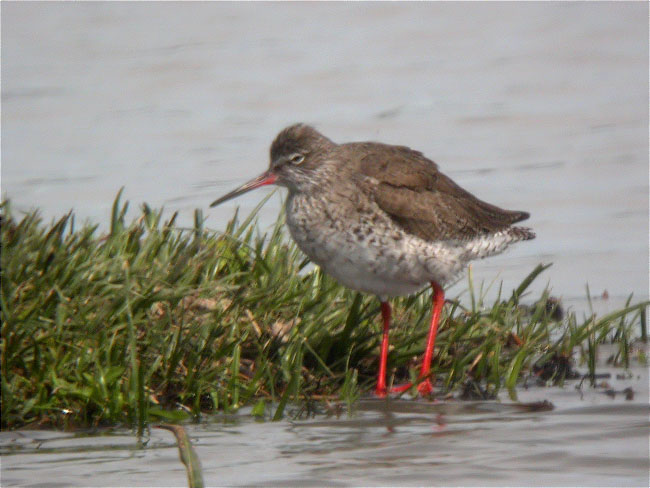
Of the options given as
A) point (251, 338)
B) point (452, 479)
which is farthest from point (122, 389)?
point (452, 479)

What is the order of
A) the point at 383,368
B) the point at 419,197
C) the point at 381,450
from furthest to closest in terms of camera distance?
the point at 419,197, the point at 383,368, the point at 381,450

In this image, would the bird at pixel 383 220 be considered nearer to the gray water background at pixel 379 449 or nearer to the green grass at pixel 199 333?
the green grass at pixel 199 333

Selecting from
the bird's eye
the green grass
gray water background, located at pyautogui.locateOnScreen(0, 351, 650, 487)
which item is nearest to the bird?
the bird's eye

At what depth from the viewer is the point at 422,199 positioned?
6449 mm

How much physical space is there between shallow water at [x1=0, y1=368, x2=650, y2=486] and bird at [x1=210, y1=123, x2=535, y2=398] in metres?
0.46

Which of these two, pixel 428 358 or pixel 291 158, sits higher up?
pixel 291 158

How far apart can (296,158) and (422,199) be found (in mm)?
812

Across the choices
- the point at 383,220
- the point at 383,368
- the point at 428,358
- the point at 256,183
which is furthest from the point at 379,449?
the point at 256,183

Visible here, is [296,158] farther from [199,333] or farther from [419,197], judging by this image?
[199,333]

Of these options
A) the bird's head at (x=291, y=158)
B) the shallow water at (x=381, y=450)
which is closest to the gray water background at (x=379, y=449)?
the shallow water at (x=381, y=450)

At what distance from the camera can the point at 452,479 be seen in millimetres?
4441

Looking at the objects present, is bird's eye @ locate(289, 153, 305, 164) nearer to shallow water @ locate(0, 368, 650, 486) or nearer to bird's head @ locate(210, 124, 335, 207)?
bird's head @ locate(210, 124, 335, 207)

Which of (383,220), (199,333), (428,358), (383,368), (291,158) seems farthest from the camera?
(291,158)

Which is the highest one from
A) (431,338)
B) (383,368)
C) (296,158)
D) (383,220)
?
(296,158)
